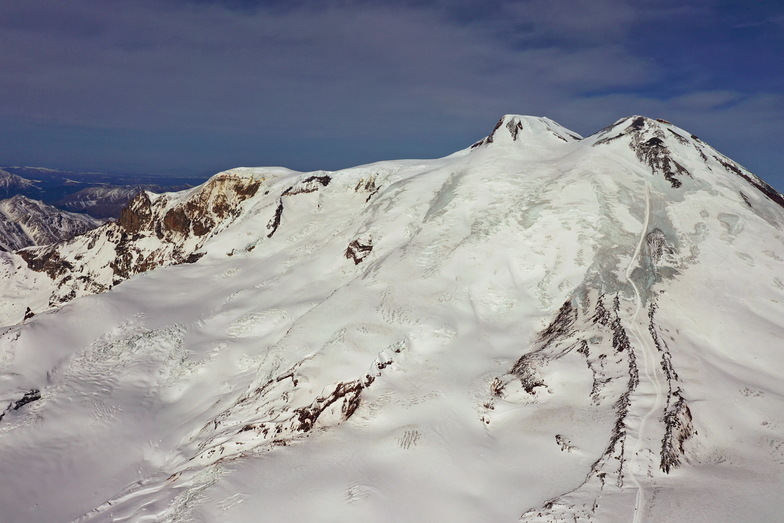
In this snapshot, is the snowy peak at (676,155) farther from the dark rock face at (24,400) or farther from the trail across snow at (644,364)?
the dark rock face at (24,400)

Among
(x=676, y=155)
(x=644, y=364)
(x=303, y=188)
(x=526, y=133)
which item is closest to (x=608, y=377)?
(x=644, y=364)

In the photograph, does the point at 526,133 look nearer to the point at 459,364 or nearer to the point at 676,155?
the point at 676,155

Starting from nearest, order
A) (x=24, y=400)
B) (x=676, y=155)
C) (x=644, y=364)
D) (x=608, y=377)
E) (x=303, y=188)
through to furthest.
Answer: (x=608, y=377) < (x=644, y=364) < (x=24, y=400) < (x=676, y=155) < (x=303, y=188)

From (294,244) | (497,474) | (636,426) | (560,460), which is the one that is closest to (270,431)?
(497,474)

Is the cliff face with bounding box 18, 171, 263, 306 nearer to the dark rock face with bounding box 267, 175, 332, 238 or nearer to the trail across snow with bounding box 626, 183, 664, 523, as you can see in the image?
the dark rock face with bounding box 267, 175, 332, 238

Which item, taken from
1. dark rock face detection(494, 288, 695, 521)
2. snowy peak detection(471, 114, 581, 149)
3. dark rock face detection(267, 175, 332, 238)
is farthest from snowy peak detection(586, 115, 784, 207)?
dark rock face detection(267, 175, 332, 238)

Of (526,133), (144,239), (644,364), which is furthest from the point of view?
(144,239)

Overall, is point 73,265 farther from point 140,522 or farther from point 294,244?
point 140,522
